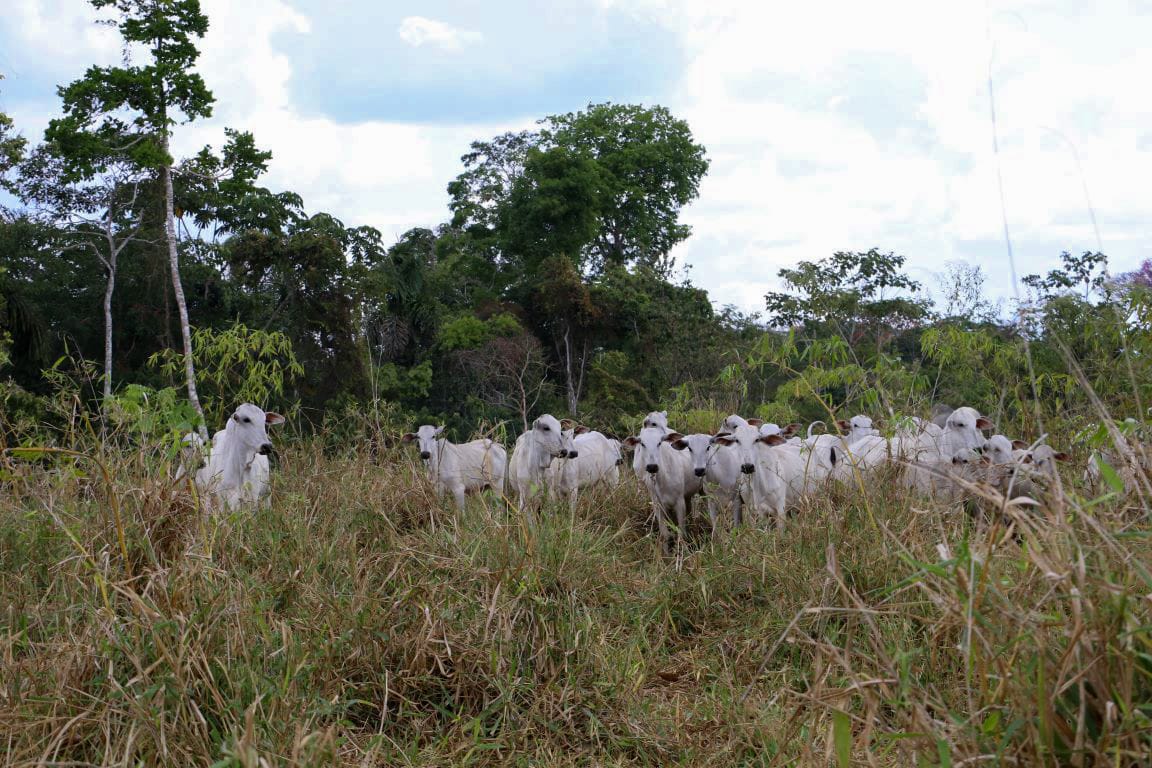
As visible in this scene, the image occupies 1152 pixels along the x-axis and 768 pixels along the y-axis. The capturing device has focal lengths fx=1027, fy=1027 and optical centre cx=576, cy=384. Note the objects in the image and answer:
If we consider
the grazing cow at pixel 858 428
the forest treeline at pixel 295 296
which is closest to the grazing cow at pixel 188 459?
the grazing cow at pixel 858 428

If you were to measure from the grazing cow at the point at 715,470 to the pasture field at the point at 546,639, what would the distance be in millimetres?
1944

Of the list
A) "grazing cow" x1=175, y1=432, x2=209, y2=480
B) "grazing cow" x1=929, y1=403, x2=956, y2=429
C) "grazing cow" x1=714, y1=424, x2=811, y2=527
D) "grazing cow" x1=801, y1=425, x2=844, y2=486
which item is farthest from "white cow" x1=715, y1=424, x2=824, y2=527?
"grazing cow" x1=175, y1=432, x2=209, y2=480

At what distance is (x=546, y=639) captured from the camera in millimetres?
4344

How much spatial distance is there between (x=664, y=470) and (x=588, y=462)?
1737 millimetres

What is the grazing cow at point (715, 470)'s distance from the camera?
8164 mm

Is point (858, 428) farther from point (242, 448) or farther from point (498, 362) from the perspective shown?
point (498, 362)

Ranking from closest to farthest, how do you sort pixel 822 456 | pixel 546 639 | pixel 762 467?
1. pixel 546 639
2. pixel 762 467
3. pixel 822 456

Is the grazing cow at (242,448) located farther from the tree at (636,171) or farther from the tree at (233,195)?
the tree at (636,171)

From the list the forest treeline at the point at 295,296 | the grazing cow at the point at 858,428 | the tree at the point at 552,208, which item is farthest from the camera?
the tree at the point at 552,208

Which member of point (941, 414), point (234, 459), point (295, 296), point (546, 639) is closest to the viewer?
point (546, 639)

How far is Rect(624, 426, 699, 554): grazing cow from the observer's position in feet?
27.2

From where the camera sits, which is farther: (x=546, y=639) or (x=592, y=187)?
(x=592, y=187)

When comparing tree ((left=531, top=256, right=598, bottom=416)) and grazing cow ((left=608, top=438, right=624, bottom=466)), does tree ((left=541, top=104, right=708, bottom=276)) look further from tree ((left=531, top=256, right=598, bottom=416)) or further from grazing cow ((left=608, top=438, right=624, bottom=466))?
grazing cow ((left=608, top=438, right=624, bottom=466))

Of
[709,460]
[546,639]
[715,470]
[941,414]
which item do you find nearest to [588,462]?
[715,470]
